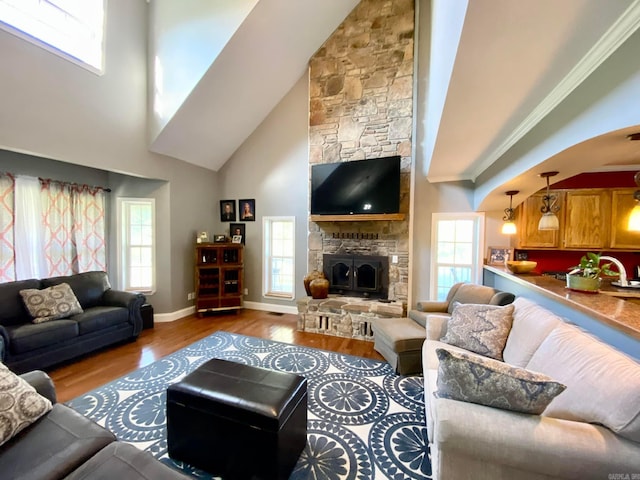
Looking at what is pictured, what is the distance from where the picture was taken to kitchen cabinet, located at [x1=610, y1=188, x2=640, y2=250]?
352cm

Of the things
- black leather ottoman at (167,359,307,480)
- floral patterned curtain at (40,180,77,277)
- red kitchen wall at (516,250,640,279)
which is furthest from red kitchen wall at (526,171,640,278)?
floral patterned curtain at (40,180,77,277)

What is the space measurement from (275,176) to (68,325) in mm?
A: 3598

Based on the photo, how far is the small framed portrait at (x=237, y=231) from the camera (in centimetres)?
519

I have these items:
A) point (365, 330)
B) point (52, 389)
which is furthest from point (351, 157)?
point (52, 389)

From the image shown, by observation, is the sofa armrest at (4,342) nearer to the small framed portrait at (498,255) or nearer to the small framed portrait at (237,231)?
the small framed portrait at (237,231)

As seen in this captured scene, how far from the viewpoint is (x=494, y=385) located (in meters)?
1.25

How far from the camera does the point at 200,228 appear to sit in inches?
196

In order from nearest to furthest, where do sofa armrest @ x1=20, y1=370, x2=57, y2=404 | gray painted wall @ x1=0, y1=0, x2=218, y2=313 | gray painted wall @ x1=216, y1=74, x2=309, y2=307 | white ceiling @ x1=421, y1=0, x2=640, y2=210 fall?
white ceiling @ x1=421, y1=0, x2=640, y2=210 < sofa armrest @ x1=20, y1=370, x2=57, y2=404 < gray painted wall @ x1=0, y1=0, x2=218, y2=313 < gray painted wall @ x1=216, y1=74, x2=309, y2=307

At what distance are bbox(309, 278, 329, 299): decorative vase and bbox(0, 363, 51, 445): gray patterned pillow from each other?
10.2 feet

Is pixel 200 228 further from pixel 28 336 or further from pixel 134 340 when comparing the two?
pixel 28 336

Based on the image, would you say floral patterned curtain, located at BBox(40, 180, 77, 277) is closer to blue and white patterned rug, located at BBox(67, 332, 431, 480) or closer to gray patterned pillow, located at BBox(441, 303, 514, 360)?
blue and white patterned rug, located at BBox(67, 332, 431, 480)

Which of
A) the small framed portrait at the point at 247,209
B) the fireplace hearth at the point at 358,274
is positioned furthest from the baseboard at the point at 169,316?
the fireplace hearth at the point at 358,274

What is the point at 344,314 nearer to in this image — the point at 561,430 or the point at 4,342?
the point at 561,430

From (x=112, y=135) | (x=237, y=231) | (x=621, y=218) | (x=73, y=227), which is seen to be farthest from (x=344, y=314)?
(x=73, y=227)
